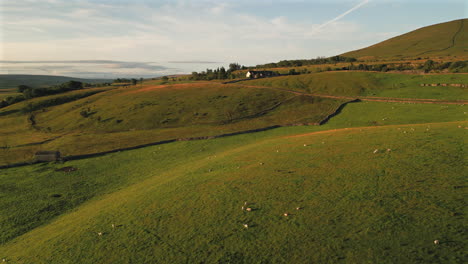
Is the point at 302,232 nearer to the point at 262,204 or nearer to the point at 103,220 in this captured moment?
the point at 262,204

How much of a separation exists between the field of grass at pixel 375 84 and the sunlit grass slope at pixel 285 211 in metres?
47.3

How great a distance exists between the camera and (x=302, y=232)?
34.4 feet

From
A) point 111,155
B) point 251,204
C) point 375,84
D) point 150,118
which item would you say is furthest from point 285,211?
point 375,84

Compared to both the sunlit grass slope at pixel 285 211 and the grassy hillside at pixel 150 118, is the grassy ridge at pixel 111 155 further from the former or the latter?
the grassy hillside at pixel 150 118

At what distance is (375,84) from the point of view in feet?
252

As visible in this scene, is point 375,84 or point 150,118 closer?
point 150,118

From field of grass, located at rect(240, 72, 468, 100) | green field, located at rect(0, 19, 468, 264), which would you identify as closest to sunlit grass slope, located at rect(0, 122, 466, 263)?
green field, located at rect(0, 19, 468, 264)

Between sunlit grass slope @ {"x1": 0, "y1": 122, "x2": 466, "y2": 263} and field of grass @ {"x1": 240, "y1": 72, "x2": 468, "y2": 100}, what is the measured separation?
47271mm

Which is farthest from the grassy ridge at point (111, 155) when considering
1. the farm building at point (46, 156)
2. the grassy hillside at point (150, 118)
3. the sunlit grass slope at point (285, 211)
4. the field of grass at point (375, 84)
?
the field of grass at point (375, 84)

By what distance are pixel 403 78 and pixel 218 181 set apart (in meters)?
80.1

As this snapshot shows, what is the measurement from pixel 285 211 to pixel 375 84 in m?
77.8

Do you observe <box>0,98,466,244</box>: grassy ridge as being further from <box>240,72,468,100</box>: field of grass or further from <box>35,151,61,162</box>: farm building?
<box>240,72,468,100</box>: field of grass

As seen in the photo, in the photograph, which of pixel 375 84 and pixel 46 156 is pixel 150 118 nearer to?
pixel 46 156

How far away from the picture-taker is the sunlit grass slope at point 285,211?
9.58m
